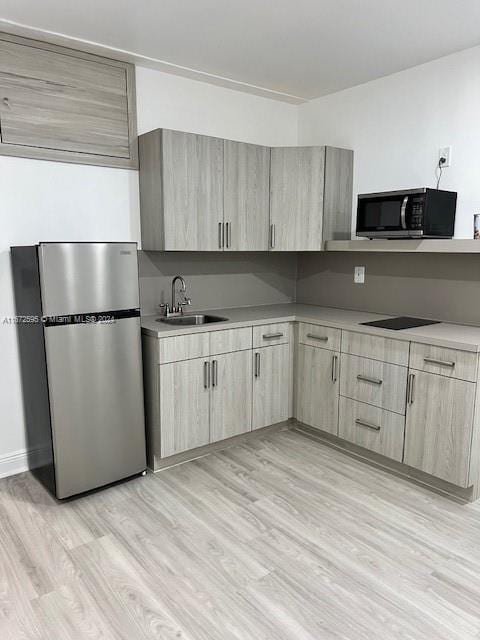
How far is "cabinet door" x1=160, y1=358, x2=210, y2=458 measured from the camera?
2.95m

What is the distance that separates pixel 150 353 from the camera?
2957 mm

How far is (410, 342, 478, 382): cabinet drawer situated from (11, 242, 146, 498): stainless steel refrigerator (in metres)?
1.62

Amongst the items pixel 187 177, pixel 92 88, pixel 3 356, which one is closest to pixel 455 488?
pixel 187 177

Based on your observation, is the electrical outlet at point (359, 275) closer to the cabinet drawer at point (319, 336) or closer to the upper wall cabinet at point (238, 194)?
the upper wall cabinet at point (238, 194)

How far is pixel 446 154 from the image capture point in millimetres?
3057

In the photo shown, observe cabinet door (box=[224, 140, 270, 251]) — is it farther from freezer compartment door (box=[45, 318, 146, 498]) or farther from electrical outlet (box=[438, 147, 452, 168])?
electrical outlet (box=[438, 147, 452, 168])

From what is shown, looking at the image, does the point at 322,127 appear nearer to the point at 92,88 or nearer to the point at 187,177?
the point at 187,177

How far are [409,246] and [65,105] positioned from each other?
2.26 metres

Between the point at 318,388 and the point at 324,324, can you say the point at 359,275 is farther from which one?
the point at 318,388

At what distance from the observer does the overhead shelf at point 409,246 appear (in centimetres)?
273

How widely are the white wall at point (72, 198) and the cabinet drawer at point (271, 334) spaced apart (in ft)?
3.53

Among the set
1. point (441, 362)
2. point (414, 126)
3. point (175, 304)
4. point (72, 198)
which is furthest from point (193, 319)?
point (414, 126)

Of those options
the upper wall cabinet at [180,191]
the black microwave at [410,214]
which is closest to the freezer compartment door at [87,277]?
the upper wall cabinet at [180,191]

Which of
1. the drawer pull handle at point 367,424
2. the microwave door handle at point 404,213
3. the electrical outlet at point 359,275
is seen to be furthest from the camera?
the electrical outlet at point 359,275
